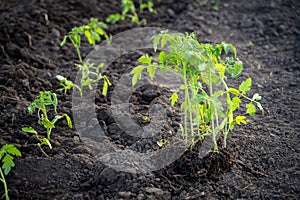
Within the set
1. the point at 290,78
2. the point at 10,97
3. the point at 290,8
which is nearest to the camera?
the point at 10,97

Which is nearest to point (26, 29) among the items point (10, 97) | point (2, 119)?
point (10, 97)

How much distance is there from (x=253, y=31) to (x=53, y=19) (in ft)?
6.47

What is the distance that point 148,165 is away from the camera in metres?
2.80

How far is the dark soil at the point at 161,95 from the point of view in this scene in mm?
2705

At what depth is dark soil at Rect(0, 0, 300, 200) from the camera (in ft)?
8.87

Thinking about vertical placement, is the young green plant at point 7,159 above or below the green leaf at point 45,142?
above

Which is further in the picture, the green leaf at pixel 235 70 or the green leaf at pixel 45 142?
the green leaf at pixel 45 142

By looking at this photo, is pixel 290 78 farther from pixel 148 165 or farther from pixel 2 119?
pixel 2 119

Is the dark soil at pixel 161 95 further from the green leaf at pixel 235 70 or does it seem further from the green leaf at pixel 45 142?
the green leaf at pixel 235 70

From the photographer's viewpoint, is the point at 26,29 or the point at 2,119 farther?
the point at 26,29

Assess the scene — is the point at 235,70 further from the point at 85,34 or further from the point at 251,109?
the point at 85,34

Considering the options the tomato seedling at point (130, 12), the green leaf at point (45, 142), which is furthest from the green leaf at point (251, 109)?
the tomato seedling at point (130, 12)

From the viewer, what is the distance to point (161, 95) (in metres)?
3.52

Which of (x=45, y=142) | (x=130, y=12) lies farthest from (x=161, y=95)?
(x=130, y=12)
